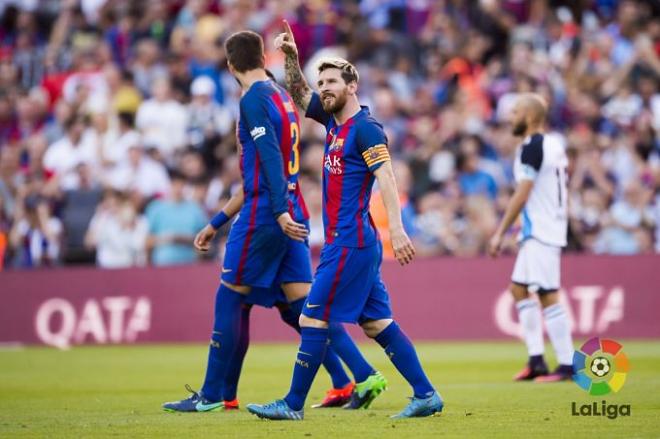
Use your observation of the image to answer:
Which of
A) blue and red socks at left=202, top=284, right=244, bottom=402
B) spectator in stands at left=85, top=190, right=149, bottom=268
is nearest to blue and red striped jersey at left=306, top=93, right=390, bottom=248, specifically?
blue and red socks at left=202, top=284, right=244, bottom=402

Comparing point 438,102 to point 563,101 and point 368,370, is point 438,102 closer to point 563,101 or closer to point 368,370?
point 563,101

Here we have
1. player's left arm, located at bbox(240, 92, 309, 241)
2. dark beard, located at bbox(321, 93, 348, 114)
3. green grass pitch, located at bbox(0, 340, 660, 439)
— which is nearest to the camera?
green grass pitch, located at bbox(0, 340, 660, 439)

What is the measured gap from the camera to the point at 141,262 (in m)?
20.5

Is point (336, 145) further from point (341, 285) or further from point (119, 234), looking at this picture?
point (119, 234)

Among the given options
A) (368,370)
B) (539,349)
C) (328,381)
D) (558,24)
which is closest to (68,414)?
(368,370)

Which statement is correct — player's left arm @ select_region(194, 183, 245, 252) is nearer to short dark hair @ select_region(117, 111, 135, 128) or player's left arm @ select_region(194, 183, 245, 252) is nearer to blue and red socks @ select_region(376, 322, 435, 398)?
blue and red socks @ select_region(376, 322, 435, 398)

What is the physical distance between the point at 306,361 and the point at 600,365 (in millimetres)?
2068

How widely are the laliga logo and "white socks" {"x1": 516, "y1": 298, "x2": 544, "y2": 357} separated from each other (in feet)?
9.95

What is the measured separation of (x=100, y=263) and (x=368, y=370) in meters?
11.3

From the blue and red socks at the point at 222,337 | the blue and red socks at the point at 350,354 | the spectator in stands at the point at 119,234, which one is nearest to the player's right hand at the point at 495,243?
the blue and red socks at the point at 350,354

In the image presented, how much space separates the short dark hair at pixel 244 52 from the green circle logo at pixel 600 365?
3.16 metres

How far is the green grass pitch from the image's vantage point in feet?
27.2

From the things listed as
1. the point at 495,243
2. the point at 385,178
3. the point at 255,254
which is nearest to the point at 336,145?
the point at 385,178

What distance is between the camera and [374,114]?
22.1 meters
